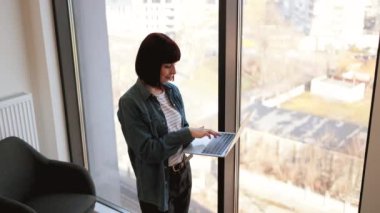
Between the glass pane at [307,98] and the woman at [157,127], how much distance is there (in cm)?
48

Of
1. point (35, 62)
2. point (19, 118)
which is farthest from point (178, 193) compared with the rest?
point (35, 62)

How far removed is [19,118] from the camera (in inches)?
106

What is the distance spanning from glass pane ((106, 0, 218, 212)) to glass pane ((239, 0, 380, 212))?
215mm

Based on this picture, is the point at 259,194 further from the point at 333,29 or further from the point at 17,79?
the point at 17,79

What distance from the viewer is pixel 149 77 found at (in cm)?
174

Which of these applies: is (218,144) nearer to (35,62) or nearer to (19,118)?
(19,118)

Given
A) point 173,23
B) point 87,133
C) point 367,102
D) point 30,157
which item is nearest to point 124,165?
point 87,133

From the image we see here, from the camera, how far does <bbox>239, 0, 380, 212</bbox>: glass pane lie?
1.81 m

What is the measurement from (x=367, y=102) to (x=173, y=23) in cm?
119

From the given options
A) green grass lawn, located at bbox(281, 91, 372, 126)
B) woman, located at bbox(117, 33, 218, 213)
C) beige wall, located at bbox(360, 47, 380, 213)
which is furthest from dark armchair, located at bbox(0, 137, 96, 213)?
beige wall, located at bbox(360, 47, 380, 213)

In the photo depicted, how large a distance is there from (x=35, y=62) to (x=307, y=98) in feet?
6.45

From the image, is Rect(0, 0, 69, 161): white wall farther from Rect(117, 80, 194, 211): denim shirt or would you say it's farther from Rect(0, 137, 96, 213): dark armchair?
Rect(117, 80, 194, 211): denim shirt

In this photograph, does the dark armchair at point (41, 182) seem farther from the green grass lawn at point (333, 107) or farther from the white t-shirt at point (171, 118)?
the green grass lawn at point (333, 107)

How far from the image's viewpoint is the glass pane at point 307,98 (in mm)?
1808
